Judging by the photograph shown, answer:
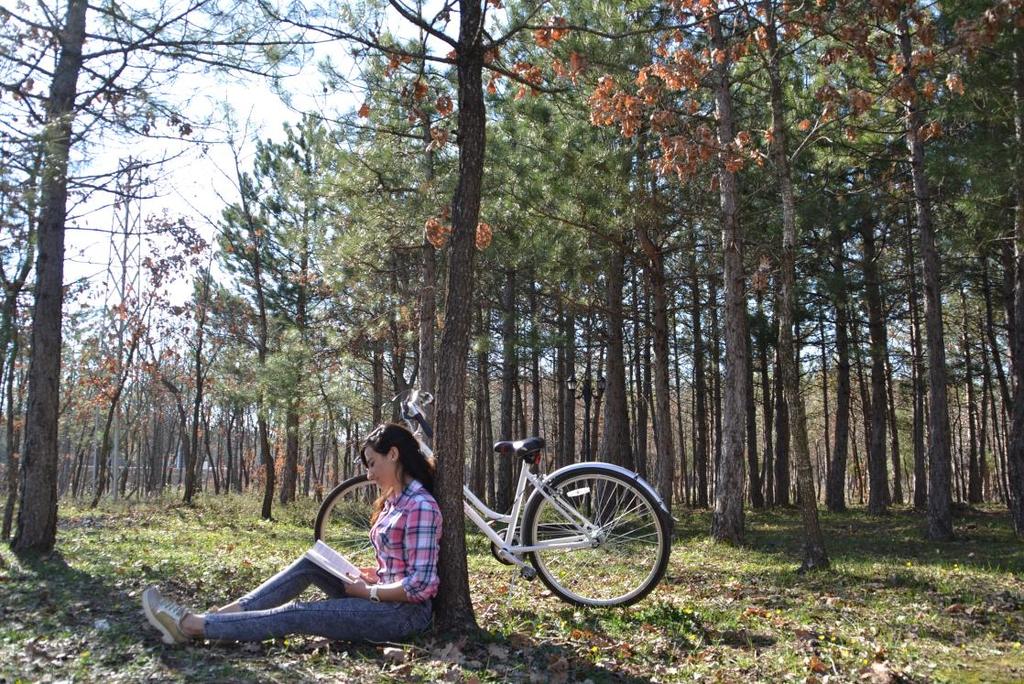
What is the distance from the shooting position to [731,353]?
10.5m

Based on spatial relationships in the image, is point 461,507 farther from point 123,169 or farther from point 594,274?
point 594,274

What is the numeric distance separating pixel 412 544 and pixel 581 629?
1073mm

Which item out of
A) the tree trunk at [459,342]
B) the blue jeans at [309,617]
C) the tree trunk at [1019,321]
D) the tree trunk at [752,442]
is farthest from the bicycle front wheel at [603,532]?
the tree trunk at [752,442]

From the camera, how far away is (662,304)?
13.1 metres

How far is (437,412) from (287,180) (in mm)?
12611

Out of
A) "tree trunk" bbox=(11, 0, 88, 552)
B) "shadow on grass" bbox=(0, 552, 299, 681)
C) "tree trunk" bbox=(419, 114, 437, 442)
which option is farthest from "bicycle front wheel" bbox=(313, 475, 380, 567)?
"tree trunk" bbox=(419, 114, 437, 442)

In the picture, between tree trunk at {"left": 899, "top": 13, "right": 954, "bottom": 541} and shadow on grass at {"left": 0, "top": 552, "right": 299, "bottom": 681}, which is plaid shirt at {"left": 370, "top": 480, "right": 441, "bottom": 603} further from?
tree trunk at {"left": 899, "top": 13, "right": 954, "bottom": 541}

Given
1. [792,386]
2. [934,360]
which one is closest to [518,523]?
[792,386]

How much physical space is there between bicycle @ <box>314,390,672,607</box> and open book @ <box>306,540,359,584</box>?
2.68ft

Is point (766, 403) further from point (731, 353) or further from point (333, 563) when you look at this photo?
point (333, 563)

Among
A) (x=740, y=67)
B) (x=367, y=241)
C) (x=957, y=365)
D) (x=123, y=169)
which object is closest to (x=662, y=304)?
(x=740, y=67)

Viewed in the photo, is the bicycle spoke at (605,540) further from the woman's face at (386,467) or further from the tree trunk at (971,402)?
the tree trunk at (971,402)

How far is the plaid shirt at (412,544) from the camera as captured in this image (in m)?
3.77

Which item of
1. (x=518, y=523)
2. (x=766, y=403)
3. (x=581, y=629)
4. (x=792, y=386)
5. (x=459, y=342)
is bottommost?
(x=581, y=629)
